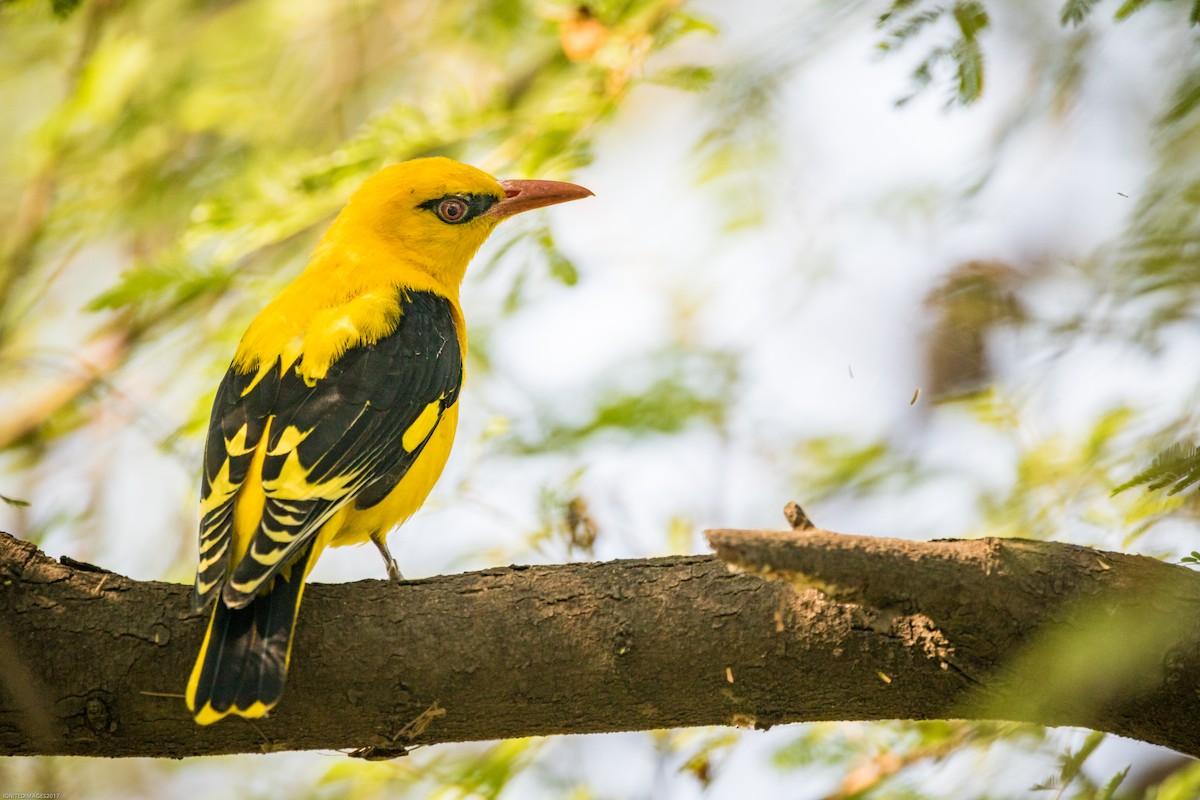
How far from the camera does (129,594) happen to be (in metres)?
3.23

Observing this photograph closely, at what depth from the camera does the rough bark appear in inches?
114

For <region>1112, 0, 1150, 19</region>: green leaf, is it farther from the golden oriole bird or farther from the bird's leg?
the bird's leg

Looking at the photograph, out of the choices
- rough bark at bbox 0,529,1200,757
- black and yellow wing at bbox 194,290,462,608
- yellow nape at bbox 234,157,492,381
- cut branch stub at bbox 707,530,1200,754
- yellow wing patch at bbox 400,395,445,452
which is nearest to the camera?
cut branch stub at bbox 707,530,1200,754

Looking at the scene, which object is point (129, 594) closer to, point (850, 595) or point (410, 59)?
point (850, 595)

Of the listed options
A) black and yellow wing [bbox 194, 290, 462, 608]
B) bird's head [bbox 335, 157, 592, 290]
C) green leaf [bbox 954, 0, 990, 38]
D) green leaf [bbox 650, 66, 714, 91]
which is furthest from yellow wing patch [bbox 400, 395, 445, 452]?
green leaf [bbox 954, 0, 990, 38]

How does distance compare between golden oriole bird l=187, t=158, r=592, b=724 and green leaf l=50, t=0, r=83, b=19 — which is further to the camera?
green leaf l=50, t=0, r=83, b=19

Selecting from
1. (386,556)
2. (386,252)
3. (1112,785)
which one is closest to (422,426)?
(386,556)

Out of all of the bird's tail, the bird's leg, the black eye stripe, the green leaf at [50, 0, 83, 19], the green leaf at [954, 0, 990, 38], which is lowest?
the bird's tail

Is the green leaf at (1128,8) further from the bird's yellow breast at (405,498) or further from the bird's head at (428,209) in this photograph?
the bird's head at (428,209)

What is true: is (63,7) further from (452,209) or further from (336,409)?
(452,209)

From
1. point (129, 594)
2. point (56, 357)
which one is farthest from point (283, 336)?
point (56, 357)

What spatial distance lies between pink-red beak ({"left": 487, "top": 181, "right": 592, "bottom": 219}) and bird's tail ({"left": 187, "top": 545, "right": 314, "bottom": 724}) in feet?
7.21

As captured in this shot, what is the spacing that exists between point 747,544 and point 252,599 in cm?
138

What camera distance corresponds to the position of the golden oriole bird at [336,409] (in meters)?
3.16
